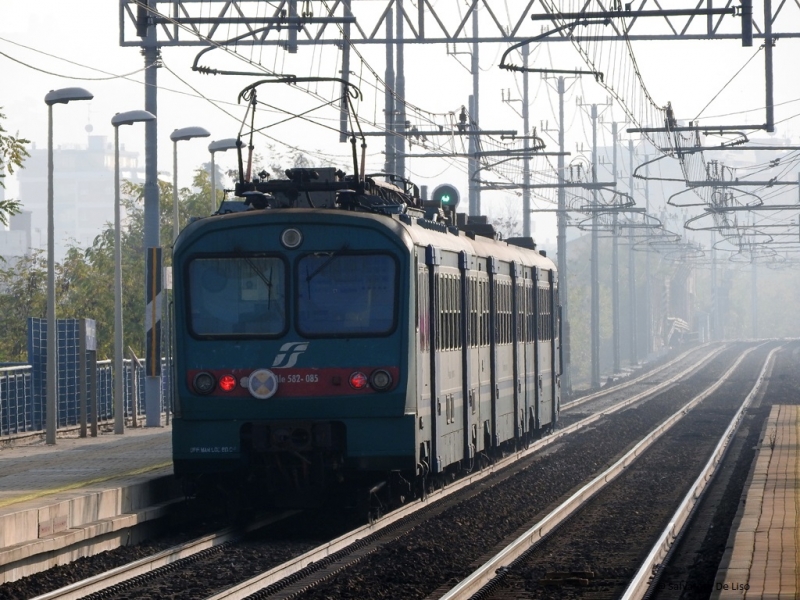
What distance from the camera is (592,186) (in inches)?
1506

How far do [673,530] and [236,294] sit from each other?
14.9ft

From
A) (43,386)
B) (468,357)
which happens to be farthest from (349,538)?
(43,386)

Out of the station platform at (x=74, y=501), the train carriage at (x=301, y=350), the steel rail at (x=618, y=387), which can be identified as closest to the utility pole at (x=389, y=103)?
the steel rail at (x=618, y=387)

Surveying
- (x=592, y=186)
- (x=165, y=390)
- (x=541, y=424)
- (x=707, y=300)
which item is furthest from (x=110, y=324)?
(x=707, y=300)

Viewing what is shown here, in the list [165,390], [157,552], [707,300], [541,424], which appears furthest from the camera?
[707,300]

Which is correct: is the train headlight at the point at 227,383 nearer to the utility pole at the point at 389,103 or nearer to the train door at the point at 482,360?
the train door at the point at 482,360

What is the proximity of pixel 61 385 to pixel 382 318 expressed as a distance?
39.2 feet

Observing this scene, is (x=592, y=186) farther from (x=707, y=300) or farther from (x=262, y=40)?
(x=707, y=300)

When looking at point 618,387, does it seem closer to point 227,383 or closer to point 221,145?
point 221,145

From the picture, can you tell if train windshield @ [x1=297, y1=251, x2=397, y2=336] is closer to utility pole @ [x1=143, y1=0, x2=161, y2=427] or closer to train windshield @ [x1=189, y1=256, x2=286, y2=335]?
train windshield @ [x1=189, y1=256, x2=286, y2=335]

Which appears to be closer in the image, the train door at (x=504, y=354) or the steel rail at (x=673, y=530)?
the steel rail at (x=673, y=530)

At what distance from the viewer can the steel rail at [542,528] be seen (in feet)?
33.8

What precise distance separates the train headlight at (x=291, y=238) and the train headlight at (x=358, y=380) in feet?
4.15

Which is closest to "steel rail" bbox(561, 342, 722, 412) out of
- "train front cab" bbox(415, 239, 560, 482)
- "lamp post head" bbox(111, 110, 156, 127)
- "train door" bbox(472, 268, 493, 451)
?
"train front cab" bbox(415, 239, 560, 482)
